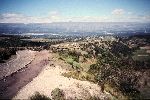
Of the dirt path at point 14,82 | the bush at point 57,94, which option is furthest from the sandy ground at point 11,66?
the bush at point 57,94

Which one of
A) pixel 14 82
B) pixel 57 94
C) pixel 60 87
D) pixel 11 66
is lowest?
pixel 11 66

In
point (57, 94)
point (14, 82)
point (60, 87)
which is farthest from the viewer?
point (14, 82)

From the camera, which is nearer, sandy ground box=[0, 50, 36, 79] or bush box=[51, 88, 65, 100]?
bush box=[51, 88, 65, 100]

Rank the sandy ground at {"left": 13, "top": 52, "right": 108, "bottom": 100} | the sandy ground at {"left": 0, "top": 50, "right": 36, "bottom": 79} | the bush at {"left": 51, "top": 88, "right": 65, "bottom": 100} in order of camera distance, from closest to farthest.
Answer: the bush at {"left": 51, "top": 88, "right": 65, "bottom": 100}
the sandy ground at {"left": 13, "top": 52, "right": 108, "bottom": 100}
the sandy ground at {"left": 0, "top": 50, "right": 36, "bottom": 79}

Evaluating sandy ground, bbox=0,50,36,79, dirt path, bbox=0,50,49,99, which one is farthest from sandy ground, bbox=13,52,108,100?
sandy ground, bbox=0,50,36,79

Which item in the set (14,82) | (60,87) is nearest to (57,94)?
(60,87)

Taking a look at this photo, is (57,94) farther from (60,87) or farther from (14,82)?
(14,82)

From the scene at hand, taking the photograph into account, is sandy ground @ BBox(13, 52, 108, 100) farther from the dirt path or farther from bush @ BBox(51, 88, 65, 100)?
the dirt path
